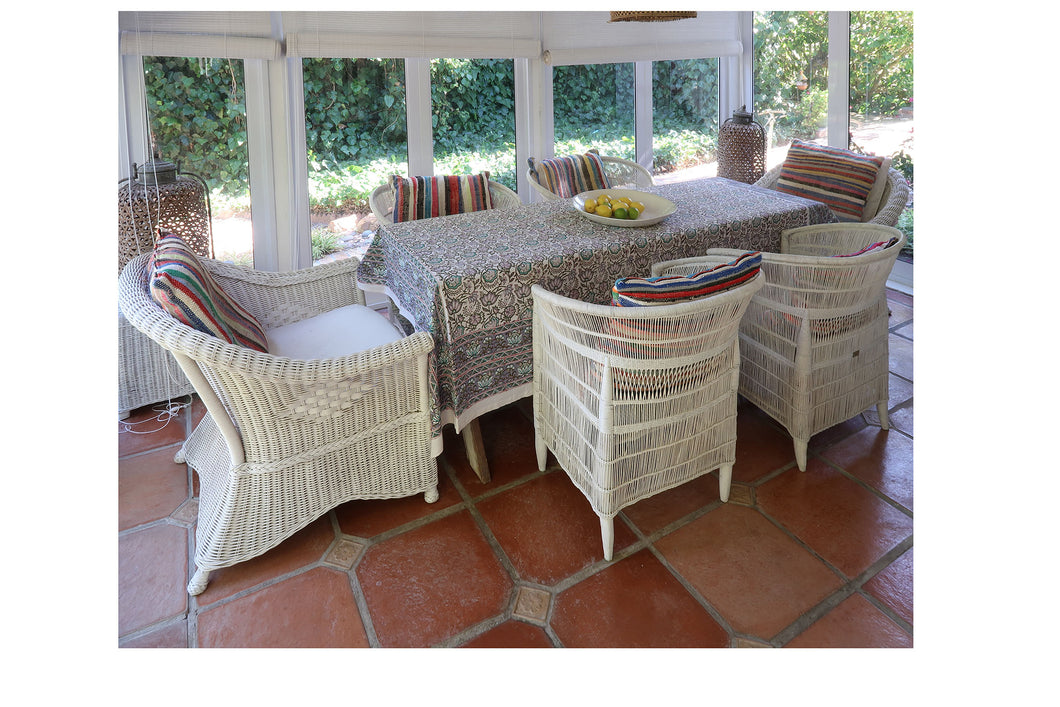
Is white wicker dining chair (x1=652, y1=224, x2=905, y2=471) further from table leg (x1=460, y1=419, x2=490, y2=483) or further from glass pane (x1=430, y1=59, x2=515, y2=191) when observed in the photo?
glass pane (x1=430, y1=59, x2=515, y2=191)

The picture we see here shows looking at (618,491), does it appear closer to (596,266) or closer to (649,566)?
(649,566)

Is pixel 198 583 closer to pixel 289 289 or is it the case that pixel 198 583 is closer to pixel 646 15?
pixel 289 289

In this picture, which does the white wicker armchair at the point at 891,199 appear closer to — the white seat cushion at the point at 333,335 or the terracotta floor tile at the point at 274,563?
the white seat cushion at the point at 333,335

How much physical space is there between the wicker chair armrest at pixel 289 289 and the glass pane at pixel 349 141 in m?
0.95

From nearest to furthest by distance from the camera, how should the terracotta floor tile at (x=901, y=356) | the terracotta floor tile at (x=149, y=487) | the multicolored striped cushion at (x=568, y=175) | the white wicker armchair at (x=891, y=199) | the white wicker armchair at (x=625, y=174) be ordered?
the terracotta floor tile at (x=149, y=487)
the white wicker armchair at (x=891, y=199)
the terracotta floor tile at (x=901, y=356)
the multicolored striped cushion at (x=568, y=175)
the white wicker armchair at (x=625, y=174)

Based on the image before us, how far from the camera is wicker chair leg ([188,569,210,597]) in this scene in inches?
72.5

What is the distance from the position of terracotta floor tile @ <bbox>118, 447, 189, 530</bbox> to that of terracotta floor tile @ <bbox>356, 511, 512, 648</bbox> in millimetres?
741

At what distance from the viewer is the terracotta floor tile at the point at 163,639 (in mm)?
1685

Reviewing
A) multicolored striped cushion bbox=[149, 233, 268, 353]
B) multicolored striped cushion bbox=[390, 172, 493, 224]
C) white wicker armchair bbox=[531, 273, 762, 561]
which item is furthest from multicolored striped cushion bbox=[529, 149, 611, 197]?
multicolored striped cushion bbox=[149, 233, 268, 353]

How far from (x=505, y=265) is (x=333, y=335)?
662 millimetres

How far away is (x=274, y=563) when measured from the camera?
1.96 meters

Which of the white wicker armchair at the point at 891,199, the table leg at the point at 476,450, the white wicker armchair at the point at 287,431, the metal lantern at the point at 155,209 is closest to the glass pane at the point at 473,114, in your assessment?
the metal lantern at the point at 155,209

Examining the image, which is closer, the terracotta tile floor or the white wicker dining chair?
the terracotta tile floor

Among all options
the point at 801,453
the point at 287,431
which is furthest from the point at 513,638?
the point at 801,453
